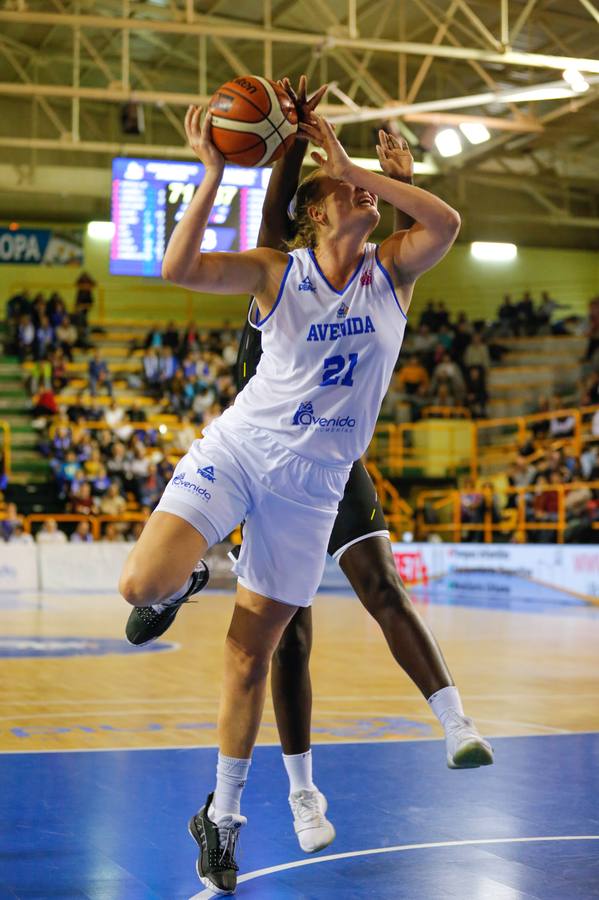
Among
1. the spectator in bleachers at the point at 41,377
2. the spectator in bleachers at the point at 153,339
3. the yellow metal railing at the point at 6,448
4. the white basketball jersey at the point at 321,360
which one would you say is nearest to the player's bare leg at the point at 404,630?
the white basketball jersey at the point at 321,360

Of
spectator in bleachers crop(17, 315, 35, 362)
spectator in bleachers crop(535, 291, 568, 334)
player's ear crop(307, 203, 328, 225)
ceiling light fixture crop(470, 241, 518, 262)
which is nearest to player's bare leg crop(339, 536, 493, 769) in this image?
player's ear crop(307, 203, 328, 225)

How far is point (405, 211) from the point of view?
3.91 m

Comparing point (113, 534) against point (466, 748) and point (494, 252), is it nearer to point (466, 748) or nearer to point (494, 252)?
point (494, 252)

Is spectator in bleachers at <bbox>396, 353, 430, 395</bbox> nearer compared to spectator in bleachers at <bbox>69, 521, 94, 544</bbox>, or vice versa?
spectator in bleachers at <bbox>69, 521, 94, 544</bbox>

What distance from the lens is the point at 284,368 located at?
3.85 metres

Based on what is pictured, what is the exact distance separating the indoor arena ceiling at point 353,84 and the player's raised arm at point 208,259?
13.2 meters

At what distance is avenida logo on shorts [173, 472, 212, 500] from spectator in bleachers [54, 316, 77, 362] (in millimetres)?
22438

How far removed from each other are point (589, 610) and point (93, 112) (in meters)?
16.0

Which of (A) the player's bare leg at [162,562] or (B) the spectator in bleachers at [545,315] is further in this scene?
(B) the spectator in bleachers at [545,315]

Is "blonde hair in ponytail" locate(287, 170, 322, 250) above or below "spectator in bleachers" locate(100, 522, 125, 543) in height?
above

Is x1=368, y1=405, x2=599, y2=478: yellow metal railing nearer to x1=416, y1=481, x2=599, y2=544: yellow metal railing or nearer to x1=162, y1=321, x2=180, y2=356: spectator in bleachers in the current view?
x1=416, y1=481, x2=599, y2=544: yellow metal railing

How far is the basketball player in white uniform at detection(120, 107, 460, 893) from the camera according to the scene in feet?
12.4

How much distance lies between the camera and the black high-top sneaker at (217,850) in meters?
3.63

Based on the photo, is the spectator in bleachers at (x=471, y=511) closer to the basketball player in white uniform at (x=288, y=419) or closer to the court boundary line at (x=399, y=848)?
the court boundary line at (x=399, y=848)
